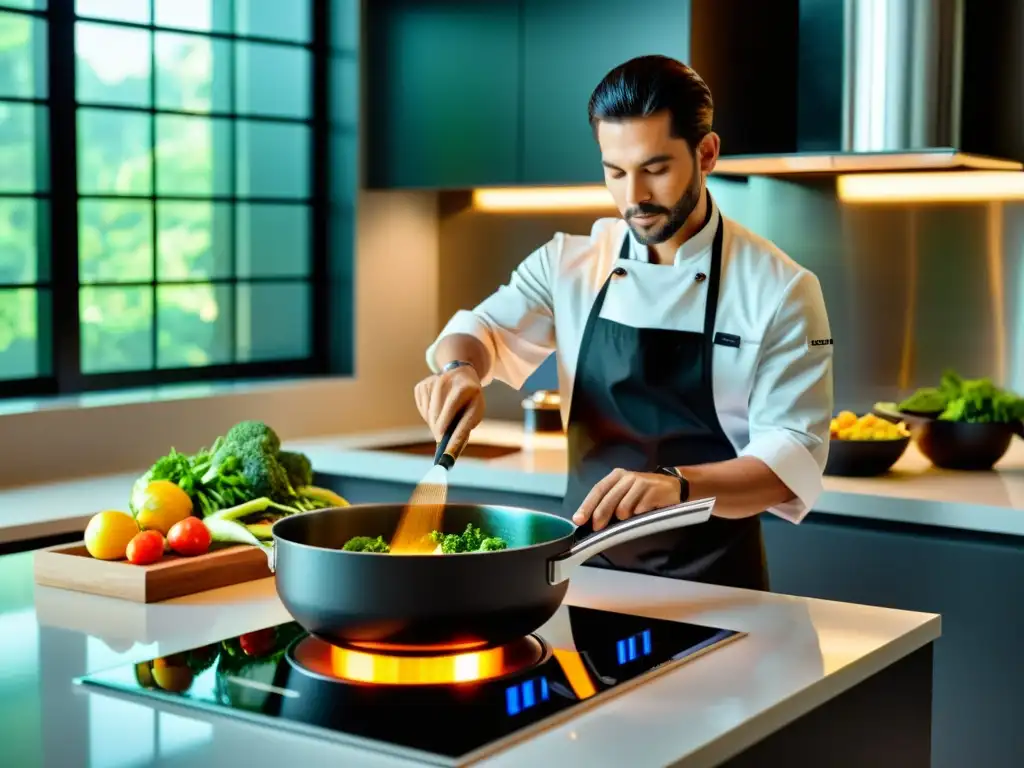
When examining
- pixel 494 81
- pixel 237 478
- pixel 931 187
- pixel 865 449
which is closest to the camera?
pixel 237 478

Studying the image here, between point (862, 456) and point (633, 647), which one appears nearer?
point (633, 647)

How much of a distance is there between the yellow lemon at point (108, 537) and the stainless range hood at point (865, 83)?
1.80 metres

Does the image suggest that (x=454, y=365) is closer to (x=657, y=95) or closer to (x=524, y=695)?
(x=657, y=95)

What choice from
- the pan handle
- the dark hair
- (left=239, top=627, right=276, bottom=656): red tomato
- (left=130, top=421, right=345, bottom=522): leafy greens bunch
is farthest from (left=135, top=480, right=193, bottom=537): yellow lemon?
the dark hair

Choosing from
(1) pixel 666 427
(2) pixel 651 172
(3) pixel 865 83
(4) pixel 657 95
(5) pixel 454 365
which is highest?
(3) pixel 865 83

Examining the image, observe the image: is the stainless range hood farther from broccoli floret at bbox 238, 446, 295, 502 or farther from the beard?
broccoli floret at bbox 238, 446, 295, 502

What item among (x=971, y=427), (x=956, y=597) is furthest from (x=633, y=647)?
(x=971, y=427)

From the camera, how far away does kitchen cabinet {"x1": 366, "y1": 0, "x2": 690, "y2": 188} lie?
3389 mm

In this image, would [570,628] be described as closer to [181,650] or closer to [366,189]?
[181,650]

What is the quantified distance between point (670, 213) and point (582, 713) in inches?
40.5

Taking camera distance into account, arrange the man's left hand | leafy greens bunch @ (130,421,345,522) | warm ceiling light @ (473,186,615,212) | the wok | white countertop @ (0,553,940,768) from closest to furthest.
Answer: white countertop @ (0,553,940,768) → the wok → the man's left hand → leafy greens bunch @ (130,421,345,522) → warm ceiling light @ (473,186,615,212)

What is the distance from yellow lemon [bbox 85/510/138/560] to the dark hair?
90cm

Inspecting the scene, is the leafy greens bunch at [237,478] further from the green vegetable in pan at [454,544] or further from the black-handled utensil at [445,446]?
the green vegetable in pan at [454,544]

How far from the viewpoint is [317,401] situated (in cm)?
389
